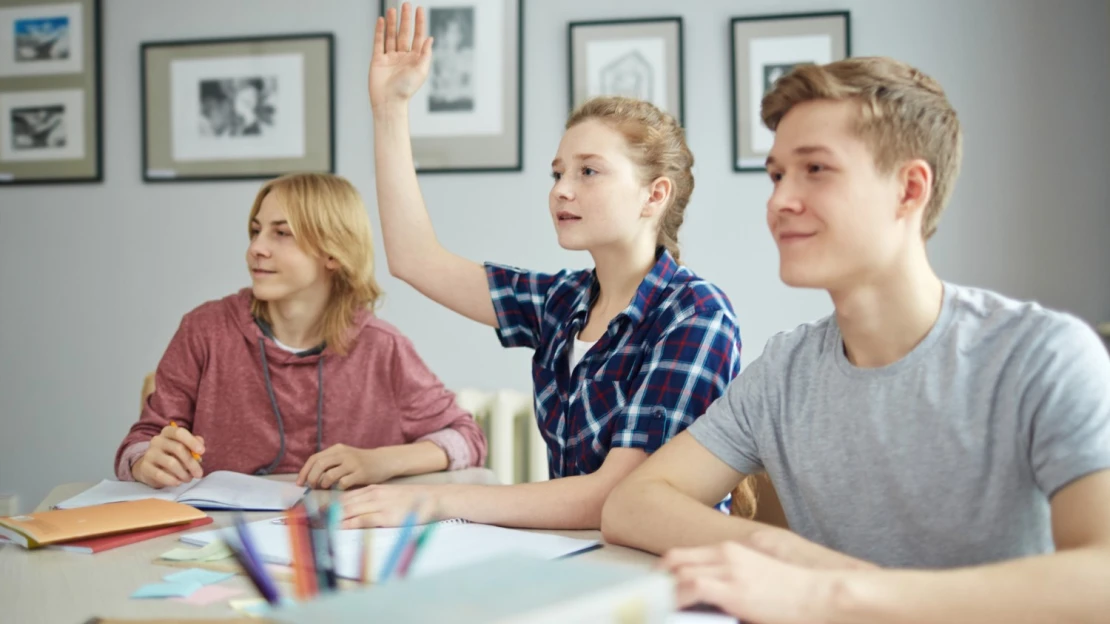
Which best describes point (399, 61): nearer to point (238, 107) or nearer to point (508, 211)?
point (508, 211)

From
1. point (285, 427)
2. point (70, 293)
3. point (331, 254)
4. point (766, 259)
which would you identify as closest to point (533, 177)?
point (766, 259)

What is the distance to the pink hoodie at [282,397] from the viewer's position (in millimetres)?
1848

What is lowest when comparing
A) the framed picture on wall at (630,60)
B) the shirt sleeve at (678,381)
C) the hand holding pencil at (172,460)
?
the hand holding pencil at (172,460)

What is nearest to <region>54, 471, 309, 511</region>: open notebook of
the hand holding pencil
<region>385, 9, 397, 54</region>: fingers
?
the hand holding pencil

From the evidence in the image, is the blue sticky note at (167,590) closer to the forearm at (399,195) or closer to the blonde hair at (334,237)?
the forearm at (399,195)

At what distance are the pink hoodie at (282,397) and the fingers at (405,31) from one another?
60 cm

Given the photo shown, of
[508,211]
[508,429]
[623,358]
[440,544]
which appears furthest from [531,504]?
[508,211]

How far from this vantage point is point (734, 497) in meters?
1.41

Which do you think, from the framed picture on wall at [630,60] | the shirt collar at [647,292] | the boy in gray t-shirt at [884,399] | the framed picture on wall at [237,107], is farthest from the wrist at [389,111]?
the framed picture on wall at [237,107]

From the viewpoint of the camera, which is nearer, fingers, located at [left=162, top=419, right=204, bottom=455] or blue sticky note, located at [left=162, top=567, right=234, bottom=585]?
blue sticky note, located at [left=162, top=567, right=234, bottom=585]

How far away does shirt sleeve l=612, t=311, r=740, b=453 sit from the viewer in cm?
127

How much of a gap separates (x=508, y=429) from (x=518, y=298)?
1.00 metres

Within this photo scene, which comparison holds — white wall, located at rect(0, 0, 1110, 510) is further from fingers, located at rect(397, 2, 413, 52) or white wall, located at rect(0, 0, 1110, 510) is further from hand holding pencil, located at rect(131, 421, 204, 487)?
hand holding pencil, located at rect(131, 421, 204, 487)

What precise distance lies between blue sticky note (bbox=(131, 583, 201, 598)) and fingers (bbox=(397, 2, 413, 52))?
1.01m
